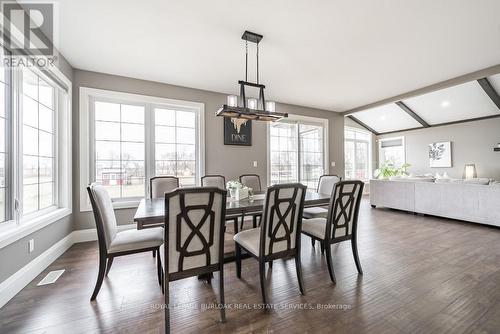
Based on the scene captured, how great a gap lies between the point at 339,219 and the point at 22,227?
3.04 m

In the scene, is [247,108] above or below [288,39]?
below

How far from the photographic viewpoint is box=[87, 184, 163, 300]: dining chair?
1.79 metres

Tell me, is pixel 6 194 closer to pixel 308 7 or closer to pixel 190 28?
pixel 190 28

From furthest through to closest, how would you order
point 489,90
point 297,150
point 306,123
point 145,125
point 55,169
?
point 306,123, point 297,150, point 489,90, point 145,125, point 55,169

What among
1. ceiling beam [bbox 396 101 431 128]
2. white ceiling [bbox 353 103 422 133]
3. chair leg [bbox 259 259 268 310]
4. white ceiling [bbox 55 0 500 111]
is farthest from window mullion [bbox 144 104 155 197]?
ceiling beam [bbox 396 101 431 128]

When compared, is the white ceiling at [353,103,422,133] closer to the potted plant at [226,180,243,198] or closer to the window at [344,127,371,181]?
the window at [344,127,371,181]

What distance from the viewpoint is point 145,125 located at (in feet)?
12.4

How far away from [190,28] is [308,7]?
124 centimetres

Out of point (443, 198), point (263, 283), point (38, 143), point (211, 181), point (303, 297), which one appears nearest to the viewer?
point (263, 283)

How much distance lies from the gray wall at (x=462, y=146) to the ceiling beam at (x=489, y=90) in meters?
0.98

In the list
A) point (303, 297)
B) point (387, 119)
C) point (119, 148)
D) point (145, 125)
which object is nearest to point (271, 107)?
point (303, 297)

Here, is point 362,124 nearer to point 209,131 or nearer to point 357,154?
point 357,154

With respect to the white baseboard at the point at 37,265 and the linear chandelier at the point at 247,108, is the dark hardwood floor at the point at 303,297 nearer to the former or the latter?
the white baseboard at the point at 37,265

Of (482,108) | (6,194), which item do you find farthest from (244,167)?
(482,108)
